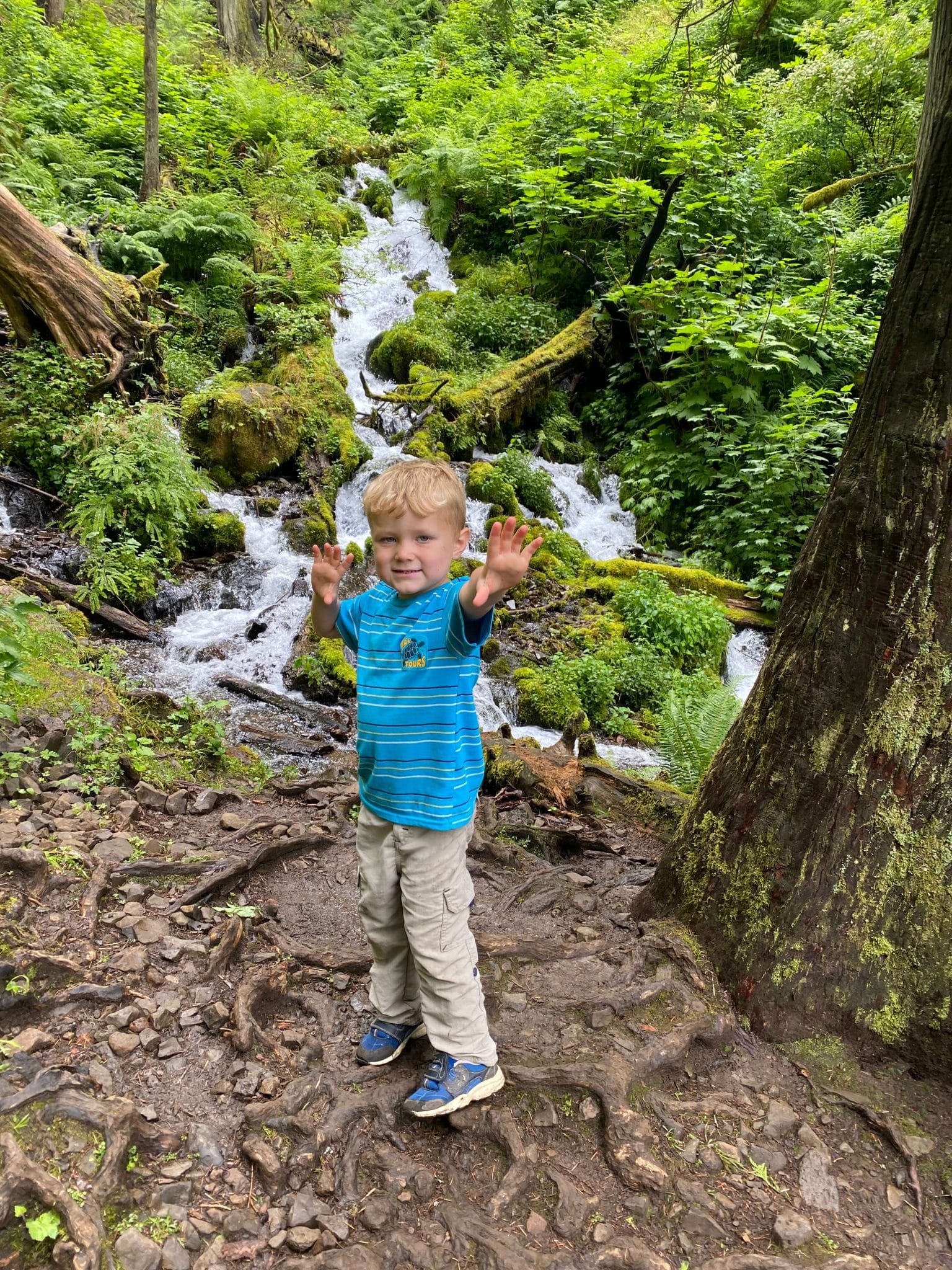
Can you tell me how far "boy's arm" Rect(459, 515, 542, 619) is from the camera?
1.91 metres

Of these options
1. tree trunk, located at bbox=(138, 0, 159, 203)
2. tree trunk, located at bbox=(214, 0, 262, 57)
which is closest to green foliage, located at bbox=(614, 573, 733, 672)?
tree trunk, located at bbox=(138, 0, 159, 203)

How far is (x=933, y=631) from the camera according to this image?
2.24 meters

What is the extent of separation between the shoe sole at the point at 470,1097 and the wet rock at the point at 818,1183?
3.00 ft

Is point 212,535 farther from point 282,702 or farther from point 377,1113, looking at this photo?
point 377,1113

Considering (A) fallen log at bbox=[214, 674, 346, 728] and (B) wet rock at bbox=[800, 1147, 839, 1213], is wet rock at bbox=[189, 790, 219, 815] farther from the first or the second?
(B) wet rock at bbox=[800, 1147, 839, 1213]

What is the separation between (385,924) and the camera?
2.37m

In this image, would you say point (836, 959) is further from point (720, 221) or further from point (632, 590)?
point (720, 221)

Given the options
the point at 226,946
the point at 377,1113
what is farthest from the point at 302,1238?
the point at 226,946

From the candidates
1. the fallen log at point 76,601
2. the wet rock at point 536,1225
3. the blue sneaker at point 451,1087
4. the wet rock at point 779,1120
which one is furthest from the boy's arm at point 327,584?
the fallen log at point 76,601

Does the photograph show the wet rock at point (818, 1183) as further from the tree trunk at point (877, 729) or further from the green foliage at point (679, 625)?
the green foliage at point (679, 625)

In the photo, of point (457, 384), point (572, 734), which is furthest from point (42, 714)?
point (457, 384)

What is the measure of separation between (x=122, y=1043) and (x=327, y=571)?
5.35 ft

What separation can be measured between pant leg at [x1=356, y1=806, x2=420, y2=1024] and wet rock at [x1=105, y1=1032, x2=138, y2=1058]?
2.49ft

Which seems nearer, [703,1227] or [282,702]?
[703,1227]
